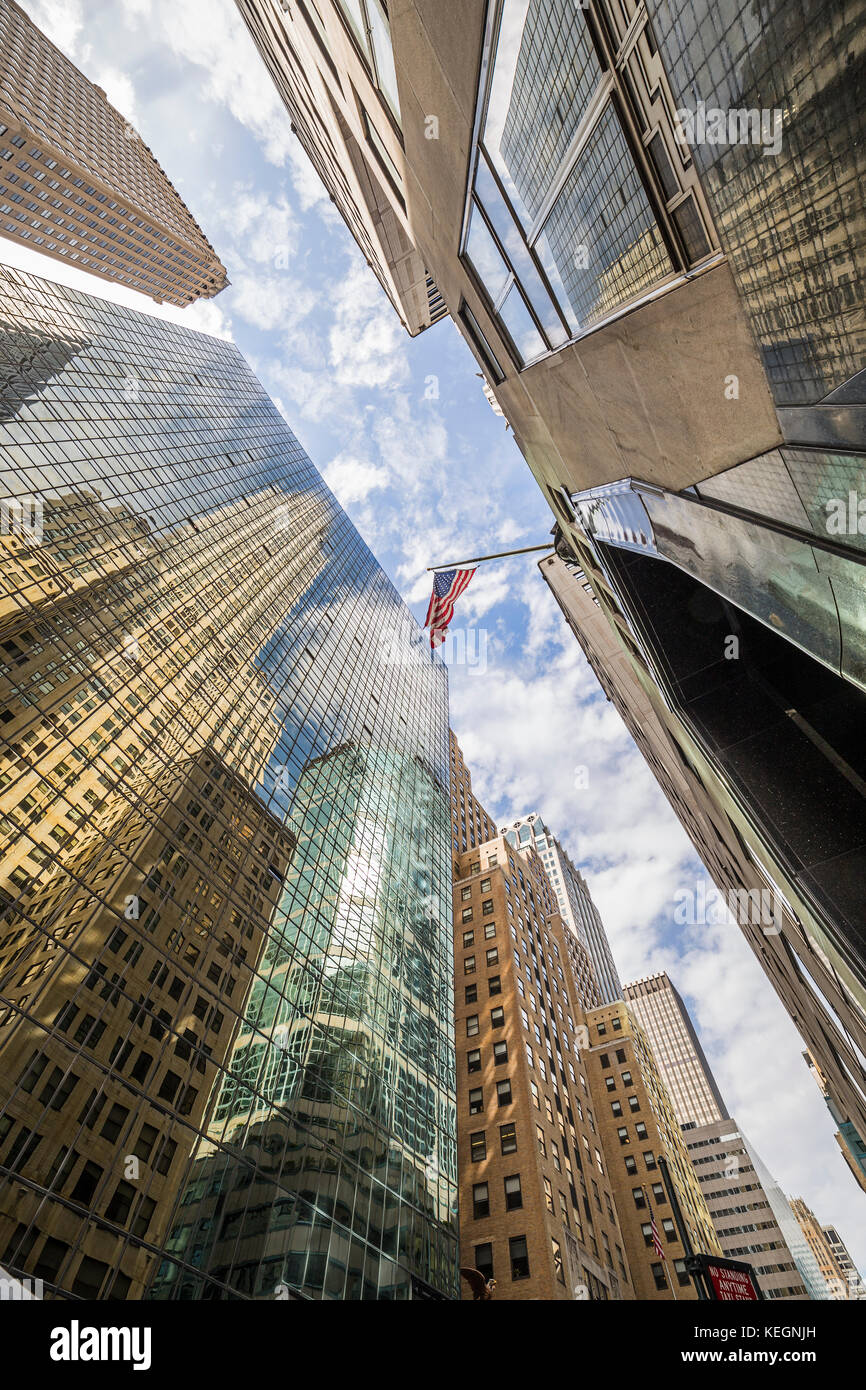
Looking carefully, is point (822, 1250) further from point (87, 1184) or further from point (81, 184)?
point (81, 184)

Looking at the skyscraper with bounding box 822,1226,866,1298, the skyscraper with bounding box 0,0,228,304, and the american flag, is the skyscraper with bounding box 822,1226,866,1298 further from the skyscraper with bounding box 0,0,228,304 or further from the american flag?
the skyscraper with bounding box 0,0,228,304

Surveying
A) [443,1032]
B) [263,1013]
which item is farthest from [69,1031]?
[443,1032]

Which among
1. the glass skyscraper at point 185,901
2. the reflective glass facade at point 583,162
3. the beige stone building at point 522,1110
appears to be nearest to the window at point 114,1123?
the glass skyscraper at point 185,901

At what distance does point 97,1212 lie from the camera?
16.8 metres

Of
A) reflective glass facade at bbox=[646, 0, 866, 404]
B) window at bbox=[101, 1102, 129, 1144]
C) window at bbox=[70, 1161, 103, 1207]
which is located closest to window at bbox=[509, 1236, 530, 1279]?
window at bbox=[101, 1102, 129, 1144]

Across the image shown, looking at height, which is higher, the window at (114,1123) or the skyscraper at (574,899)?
the skyscraper at (574,899)

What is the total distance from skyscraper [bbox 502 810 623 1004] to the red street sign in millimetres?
109002

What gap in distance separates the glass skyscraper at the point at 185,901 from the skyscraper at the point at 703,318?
19045 millimetres

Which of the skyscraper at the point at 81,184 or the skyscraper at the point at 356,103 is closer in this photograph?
the skyscraper at the point at 356,103

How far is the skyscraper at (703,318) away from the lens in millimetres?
3510

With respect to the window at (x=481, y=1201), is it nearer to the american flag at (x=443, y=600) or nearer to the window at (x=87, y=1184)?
the window at (x=87, y=1184)

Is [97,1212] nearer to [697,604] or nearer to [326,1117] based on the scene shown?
[326,1117]

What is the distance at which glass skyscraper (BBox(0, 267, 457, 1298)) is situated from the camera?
18.2 m
